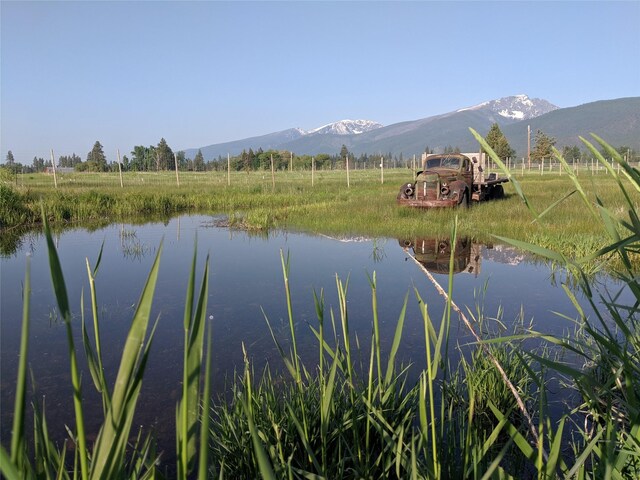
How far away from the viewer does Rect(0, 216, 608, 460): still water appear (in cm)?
375

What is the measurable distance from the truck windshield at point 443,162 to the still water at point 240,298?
17.9 ft

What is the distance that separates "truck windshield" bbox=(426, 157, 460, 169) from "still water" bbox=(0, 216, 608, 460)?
17.9ft

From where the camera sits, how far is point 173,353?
4.31 metres

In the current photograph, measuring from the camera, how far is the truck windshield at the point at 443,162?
14.4 meters

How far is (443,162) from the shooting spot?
14.7m

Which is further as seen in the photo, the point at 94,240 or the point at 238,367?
the point at 94,240

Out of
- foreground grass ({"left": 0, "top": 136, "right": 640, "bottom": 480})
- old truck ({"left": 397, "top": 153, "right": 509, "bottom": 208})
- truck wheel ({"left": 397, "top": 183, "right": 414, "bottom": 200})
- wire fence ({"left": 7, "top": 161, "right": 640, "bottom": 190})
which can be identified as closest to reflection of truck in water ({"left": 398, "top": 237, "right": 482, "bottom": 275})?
old truck ({"left": 397, "top": 153, "right": 509, "bottom": 208})

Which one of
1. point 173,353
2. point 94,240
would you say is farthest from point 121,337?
point 94,240

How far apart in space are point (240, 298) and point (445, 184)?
9.06 meters

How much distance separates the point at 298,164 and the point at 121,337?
87.3m

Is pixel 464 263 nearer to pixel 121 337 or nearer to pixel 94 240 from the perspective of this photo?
pixel 121 337

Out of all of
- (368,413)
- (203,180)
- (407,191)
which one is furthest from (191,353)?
(203,180)

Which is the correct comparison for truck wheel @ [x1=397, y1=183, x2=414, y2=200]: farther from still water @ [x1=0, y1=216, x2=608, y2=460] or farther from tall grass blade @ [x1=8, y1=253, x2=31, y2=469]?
tall grass blade @ [x1=8, y1=253, x2=31, y2=469]

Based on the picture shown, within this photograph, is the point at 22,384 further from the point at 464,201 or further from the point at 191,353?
the point at 464,201
